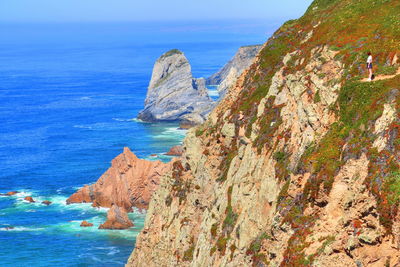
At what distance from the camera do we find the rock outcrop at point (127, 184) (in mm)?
92562

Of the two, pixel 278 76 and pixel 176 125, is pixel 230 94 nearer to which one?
pixel 278 76

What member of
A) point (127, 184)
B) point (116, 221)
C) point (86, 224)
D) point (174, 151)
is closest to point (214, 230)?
point (116, 221)

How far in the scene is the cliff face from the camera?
26547 mm

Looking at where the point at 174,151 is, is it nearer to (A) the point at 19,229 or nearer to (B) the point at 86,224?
(B) the point at 86,224

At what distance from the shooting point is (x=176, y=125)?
537 feet

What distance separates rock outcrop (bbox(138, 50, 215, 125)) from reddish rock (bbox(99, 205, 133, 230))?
7683 cm

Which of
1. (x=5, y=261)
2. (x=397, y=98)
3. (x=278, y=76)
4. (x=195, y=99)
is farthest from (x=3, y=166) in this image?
(x=397, y=98)

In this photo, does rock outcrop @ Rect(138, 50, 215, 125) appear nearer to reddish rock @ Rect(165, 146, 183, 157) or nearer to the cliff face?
reddish rock @ Rect(165, 146, 183, 157)

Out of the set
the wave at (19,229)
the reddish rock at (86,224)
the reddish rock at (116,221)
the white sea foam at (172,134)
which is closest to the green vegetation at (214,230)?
the reddish rock at (116,221)

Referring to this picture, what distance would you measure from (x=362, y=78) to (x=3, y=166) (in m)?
98.1

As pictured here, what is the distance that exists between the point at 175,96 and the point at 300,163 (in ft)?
455

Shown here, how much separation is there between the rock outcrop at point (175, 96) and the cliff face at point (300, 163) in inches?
4282

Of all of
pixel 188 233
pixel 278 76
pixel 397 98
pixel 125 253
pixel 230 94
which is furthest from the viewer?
pixel 125 253

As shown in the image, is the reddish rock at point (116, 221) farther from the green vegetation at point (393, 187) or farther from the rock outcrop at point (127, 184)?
the green vegetation at point (393, 187)
